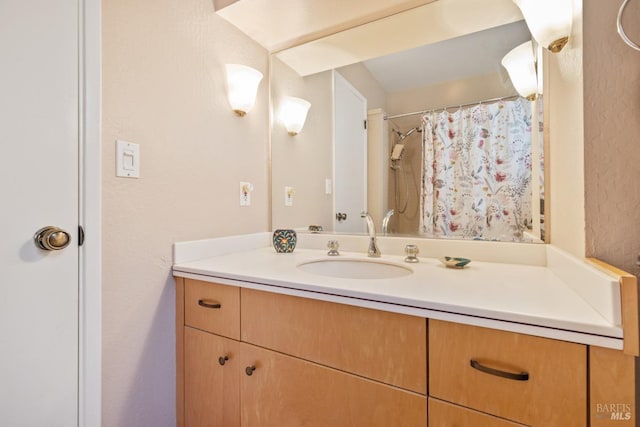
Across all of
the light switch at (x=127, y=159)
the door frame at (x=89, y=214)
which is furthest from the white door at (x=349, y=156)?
the door frame at (x=89, y=214)

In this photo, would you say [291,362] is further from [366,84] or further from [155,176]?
[366,84]

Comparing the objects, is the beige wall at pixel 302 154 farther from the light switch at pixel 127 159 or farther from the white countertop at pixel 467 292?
the light switch at pixel 127 159

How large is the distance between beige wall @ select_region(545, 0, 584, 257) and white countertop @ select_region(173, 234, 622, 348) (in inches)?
5.4

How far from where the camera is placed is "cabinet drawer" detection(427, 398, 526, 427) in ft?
1.88

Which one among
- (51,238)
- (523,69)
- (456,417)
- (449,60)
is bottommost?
(456,417)

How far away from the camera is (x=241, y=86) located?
49.9 inches

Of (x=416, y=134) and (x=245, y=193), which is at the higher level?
(x=416, y=134)

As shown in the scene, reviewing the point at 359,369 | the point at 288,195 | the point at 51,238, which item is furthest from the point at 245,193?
the point at 359,369

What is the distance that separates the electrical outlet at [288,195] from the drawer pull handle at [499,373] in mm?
1169

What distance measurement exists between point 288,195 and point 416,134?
0.74 metres

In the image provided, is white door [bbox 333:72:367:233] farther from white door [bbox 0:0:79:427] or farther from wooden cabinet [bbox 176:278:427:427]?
white door [bbox 0:0:79:427]

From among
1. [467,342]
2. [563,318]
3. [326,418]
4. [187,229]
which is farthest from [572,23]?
[187,229]

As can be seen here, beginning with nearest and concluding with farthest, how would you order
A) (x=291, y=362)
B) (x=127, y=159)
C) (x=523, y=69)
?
(x=291, y=362) < (x=127, y=159) < (x=523, y=69)

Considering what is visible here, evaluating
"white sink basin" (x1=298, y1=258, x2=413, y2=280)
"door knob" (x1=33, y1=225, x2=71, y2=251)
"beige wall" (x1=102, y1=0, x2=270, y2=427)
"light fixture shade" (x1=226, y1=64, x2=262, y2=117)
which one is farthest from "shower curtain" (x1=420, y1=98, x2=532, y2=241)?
"door knob" (x1=33, y1=225, x2=71, y2=251)
